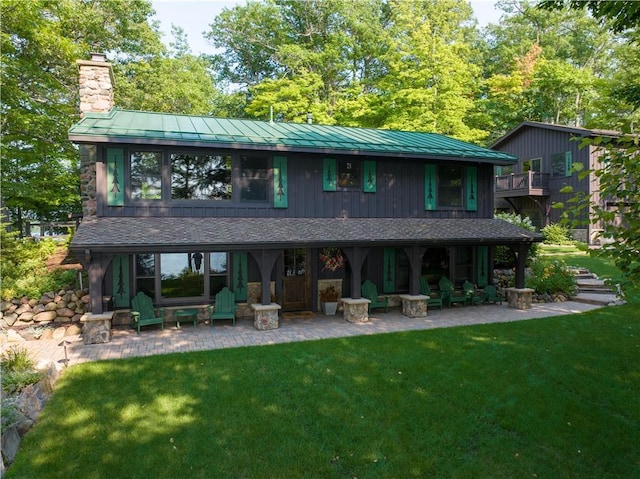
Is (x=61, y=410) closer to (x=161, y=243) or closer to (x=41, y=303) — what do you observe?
(x=161, y=243)

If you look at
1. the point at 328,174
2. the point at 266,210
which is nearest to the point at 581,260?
the point at 328,174

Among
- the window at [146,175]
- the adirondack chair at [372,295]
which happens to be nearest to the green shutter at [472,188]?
the adirondack chair at [372,295]

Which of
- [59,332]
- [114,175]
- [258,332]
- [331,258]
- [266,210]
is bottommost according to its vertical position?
[258,332]

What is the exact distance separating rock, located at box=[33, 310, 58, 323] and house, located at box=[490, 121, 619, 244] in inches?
824

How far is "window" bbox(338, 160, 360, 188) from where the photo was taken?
37.6 feet

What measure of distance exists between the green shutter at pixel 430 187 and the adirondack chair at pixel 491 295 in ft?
9.70

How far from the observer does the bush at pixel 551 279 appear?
12.8 metres

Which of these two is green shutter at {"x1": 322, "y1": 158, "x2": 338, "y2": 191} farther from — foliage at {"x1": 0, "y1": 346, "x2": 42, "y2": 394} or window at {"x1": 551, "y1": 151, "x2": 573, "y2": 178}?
window at {"x1": 551, "y1": 151, "x2": 573, "y2": 178}

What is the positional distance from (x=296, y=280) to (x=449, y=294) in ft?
14.6

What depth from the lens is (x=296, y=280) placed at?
11500 millimetres

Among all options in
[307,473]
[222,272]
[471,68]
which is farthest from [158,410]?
[471,68]

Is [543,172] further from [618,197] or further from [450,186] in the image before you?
[618,197]

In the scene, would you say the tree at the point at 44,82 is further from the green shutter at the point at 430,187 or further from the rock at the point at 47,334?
the green shutter at the point at 430,187

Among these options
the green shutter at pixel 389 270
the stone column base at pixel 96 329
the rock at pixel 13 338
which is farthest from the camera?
the green shutter at pixel 389 270
